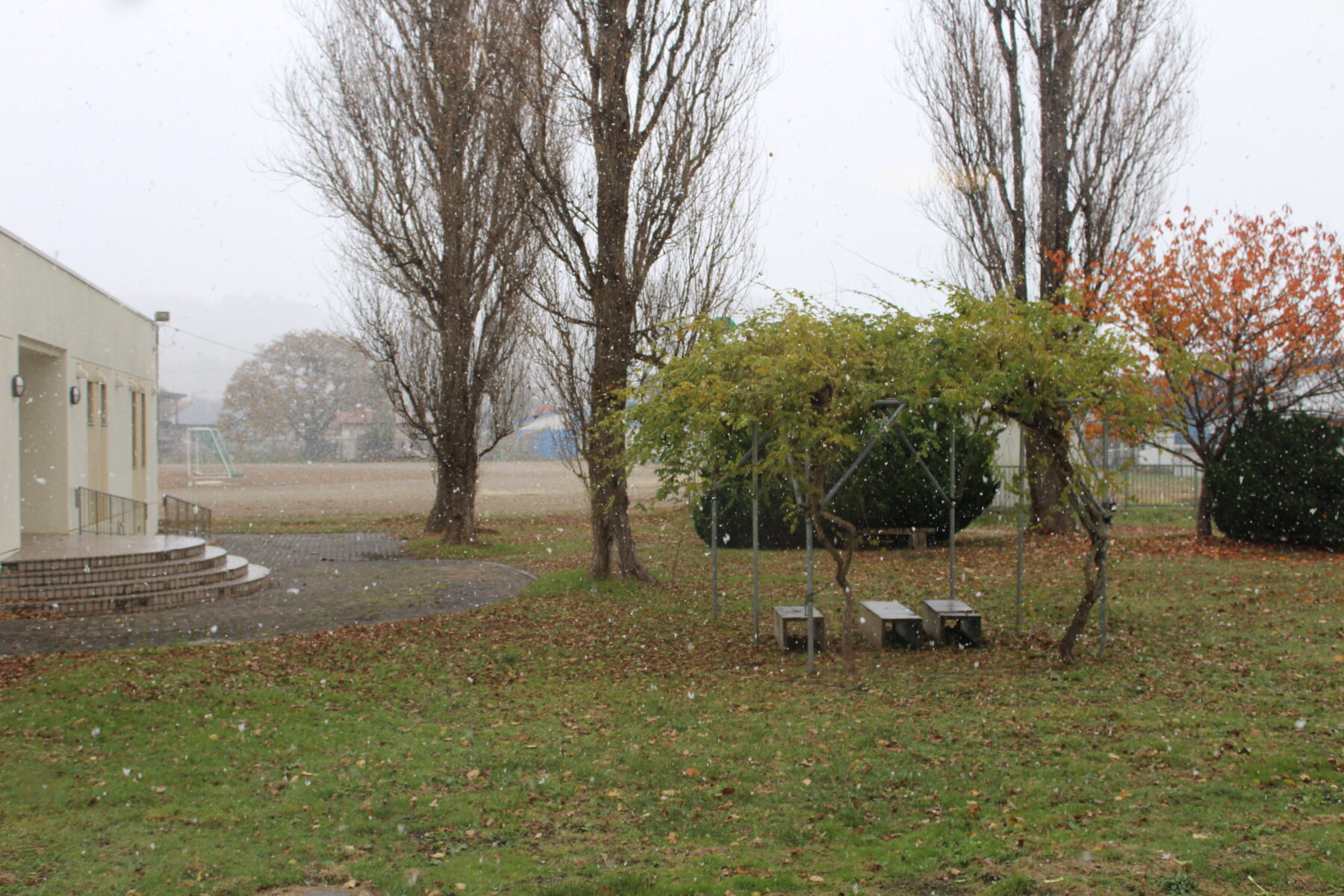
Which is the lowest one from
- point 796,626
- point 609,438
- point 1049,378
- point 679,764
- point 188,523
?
point 679,764

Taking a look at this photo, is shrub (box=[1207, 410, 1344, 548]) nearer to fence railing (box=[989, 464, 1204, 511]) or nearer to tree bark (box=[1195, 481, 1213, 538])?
tree bark (box=[1195, 481, 1213, 538])

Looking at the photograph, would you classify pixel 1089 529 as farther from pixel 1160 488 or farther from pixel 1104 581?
pixel 1160 488

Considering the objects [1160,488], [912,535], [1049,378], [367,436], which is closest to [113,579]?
[1049,378]

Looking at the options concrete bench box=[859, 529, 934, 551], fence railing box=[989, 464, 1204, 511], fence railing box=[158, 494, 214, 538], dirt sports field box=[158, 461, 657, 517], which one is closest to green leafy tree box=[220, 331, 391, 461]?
dirt sports field box=[158, 461, 657, 517]

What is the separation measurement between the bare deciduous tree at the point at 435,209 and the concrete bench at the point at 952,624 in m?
10.8

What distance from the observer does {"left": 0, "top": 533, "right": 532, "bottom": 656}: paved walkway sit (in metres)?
9.38

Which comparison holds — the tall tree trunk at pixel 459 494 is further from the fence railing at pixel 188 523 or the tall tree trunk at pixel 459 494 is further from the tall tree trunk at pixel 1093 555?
the tall tree trunk at pixel 1093 555

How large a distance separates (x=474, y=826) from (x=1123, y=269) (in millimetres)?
16444

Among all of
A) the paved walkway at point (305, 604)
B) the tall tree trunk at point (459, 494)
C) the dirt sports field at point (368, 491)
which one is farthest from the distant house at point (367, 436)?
the paved walkway at point (305, 604)

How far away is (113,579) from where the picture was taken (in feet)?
37.7

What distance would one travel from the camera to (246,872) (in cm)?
422

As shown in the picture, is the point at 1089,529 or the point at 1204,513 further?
the point at 1204,513

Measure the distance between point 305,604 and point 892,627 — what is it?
6.67 meters

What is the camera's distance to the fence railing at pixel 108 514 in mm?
15680
